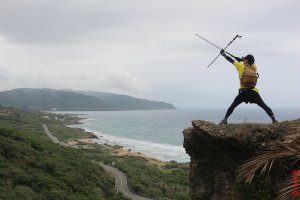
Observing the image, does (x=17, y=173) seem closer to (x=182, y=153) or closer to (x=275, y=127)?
(x=275, y=127)

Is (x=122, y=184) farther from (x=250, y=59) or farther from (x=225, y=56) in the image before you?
(x=250, y=59)

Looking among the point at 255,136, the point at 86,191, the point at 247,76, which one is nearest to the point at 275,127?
the point at 255,136

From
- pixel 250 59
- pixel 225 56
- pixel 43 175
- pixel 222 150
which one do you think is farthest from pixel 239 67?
pixel 43 175

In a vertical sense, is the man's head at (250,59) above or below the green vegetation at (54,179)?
above

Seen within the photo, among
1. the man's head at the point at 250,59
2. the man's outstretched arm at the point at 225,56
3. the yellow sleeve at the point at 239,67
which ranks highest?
the man's outstretched arm at the point at 225,56

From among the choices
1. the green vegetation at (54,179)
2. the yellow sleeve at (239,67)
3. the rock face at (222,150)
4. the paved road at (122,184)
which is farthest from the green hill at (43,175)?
the yellow sleeve at (239,67)

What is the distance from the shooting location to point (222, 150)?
7.93 metres

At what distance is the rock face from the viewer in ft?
22.2

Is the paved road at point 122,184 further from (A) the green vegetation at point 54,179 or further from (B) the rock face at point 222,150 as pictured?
(B) the rock face at point 222,150

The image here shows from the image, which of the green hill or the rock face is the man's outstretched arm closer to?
the rock face

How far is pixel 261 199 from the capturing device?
21.9 ft

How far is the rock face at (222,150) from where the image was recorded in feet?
22.2

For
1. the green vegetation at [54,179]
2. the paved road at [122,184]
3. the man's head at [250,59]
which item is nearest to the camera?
the man's head at [250,59]

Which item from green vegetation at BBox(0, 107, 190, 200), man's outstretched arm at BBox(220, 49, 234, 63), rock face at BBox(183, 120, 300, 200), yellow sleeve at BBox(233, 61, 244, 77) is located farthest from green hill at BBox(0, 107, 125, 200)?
yellow sleeve at BBox(233, 61, 244, 77)
